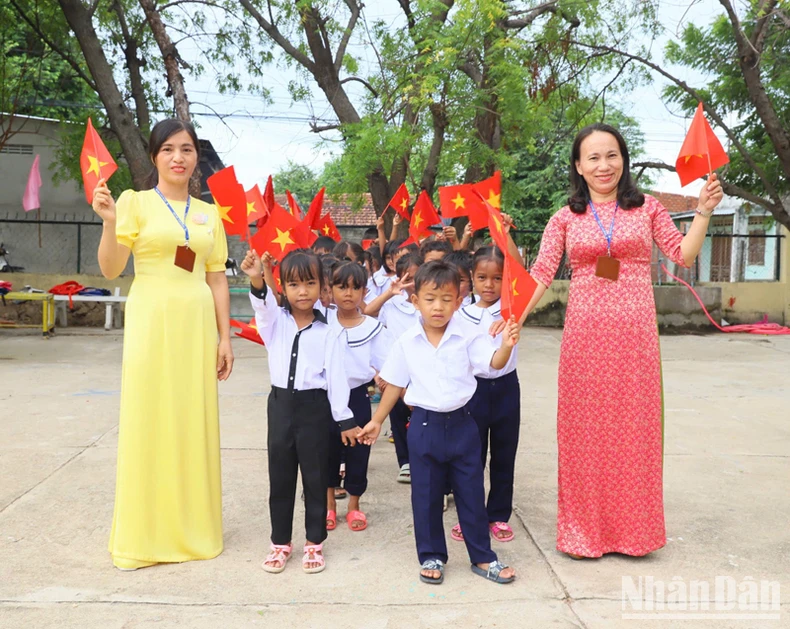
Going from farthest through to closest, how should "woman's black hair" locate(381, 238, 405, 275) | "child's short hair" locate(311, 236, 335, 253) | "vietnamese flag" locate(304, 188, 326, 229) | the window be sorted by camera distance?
the window, "vietnamese flag" locate(304, 188, 326, 229), "child's short hair" locate(311, 236, 335, 253), "woman's black hair" locate(381, 238, 405, 275)

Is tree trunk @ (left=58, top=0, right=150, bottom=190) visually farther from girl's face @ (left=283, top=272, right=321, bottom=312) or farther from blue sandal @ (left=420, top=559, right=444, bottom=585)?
blue sandal @ (left=420, top=559, right=444, bottom=585)

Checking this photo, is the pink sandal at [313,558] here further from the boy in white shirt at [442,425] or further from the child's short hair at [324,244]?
the child's short hair at [324,244]

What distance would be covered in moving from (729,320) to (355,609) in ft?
40.8

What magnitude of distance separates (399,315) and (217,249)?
148 cm

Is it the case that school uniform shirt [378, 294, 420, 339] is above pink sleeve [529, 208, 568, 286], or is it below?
below

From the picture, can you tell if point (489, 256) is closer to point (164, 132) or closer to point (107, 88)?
point (164, 132)

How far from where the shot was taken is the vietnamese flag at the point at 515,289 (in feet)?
9.52

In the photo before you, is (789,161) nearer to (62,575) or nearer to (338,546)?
(338,546)

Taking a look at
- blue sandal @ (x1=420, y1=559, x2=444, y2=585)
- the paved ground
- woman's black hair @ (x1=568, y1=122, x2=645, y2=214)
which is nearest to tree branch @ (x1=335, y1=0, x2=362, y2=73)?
the paved ground

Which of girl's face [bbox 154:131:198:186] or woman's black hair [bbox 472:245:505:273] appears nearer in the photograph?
girl's face [bbox 154:131:198:186]

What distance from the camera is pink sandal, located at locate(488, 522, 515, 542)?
3.41m

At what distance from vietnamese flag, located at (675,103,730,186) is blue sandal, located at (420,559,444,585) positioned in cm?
179

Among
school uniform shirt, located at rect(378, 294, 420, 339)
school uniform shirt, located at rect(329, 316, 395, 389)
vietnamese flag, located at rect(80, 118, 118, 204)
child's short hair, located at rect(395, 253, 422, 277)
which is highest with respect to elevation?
vietnamese flag, located at rect(80, 118, 118, 204)

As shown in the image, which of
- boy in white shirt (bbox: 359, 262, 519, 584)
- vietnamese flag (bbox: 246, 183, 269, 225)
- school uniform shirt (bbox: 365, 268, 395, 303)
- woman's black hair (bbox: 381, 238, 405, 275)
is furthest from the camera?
woman's black hair (bbox: 381, 238, 405, 275)
